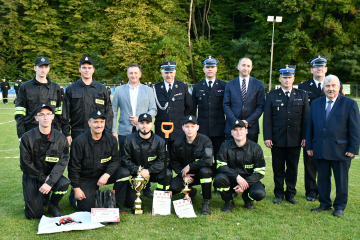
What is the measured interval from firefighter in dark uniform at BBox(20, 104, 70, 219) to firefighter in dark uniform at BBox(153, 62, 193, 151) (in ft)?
6.29

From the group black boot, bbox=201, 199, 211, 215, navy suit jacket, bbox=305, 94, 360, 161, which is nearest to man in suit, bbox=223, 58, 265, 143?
navy suit jacket, bbox=305, 94, 360, 161

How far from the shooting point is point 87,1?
126 feet

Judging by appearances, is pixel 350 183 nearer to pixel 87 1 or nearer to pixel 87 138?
pixel 87 138

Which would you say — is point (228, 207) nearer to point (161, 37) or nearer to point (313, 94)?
point (313, 94)

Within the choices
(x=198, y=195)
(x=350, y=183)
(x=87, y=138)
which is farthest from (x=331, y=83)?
(x=87, y=138)

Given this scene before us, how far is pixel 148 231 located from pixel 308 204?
9.06ft

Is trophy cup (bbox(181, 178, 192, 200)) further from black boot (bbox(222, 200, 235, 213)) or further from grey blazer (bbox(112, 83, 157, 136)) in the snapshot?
grey blazer (bbox(112, 83, 157, 136))

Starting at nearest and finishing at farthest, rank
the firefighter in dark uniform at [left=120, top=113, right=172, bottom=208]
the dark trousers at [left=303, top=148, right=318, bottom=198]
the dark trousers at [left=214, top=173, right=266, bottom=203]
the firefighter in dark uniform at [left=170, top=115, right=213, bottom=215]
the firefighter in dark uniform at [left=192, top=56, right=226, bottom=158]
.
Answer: the dark trousers at [left=214, top=173, right=266, bottom=203]
the firefighter in dark uniform at [left=170, top=115, right=213, bottom=215]
the firefighter in dark uniform at [left=120, top=113, right=172, bottom=208]
the dark trousers at [left=303, top=148, right=318, bottom=198]
the firefighter in dark uniform at [left=192, top=56, right=226, bottom=158]

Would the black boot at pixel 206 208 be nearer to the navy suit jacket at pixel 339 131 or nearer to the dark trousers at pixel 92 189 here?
the dark trousers at pixel 92 189

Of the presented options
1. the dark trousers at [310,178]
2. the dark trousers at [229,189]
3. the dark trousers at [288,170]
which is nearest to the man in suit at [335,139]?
the dark trousers at [288,170]

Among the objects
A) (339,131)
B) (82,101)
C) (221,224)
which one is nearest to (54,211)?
(82,101)

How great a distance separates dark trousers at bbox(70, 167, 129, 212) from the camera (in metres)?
4.75

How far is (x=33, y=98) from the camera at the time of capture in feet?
17.6

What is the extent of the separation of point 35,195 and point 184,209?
2183 millimetres
